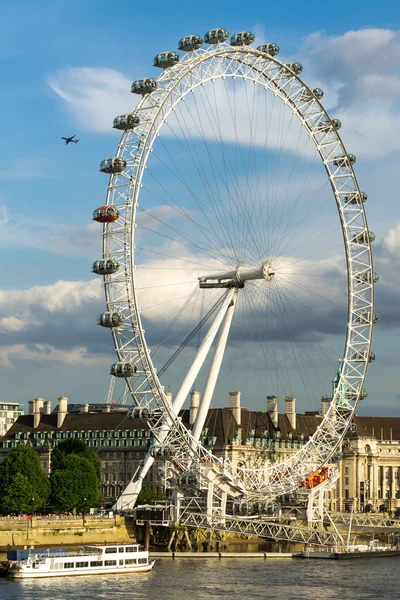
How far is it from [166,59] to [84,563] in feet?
113

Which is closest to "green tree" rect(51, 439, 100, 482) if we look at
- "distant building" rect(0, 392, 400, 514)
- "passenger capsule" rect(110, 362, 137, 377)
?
"distant building" rect(0, 392, 400, 514)

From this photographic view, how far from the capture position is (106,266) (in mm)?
88375

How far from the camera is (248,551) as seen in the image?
10281 cm

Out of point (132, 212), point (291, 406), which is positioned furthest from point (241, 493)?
point (291, 406)

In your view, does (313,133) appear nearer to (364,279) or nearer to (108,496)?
(364,279)

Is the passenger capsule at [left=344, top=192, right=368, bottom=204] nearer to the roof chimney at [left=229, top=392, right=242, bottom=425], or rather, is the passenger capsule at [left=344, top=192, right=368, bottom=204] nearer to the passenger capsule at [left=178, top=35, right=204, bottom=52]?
the passenger capsule at [left=178, top=35, right=204, bottom=52]

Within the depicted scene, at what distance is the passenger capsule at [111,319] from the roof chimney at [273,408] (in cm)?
6185

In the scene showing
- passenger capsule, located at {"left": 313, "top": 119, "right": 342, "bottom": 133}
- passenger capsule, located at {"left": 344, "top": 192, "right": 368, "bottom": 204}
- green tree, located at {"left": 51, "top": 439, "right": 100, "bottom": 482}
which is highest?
passenger capsule, located at {"left": 313, "top": 119, "right": 342, "bottom": 133}

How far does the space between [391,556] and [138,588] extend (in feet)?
106

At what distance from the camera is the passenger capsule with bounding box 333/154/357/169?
106m

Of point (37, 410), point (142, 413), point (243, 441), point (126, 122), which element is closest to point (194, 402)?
point (243, 441)

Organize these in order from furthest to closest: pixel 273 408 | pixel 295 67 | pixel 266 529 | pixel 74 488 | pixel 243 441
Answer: pixel 273 408 < pixel 243 441 < pixel 74 488 < pixel 266 529 < pixel 295 67

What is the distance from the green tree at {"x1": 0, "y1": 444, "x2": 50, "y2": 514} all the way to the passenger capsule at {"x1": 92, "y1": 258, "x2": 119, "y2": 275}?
938 inches

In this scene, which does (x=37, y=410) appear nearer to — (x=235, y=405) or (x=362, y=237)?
(x=235, y=405)
